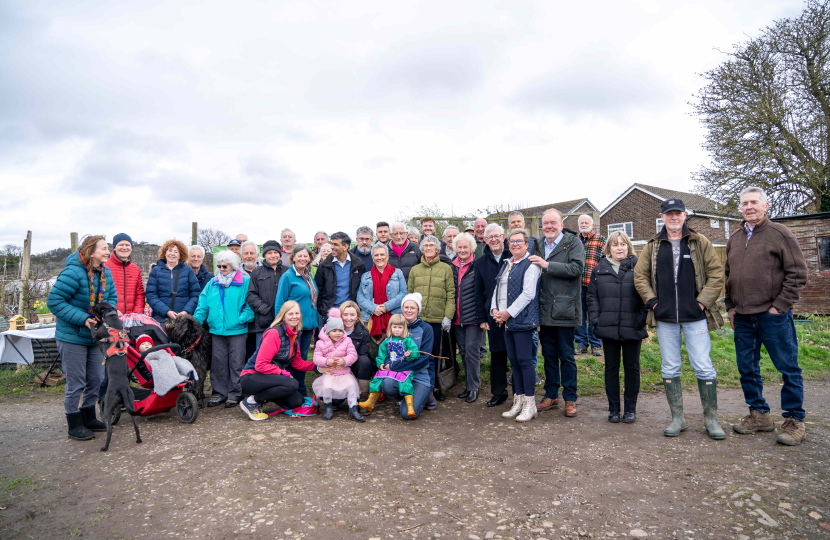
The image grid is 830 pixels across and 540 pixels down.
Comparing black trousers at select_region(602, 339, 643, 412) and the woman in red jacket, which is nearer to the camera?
black trousers at select_region(602, 339, 643, 412)

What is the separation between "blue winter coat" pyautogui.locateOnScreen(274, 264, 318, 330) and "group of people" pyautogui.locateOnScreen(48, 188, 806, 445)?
2 centimetres

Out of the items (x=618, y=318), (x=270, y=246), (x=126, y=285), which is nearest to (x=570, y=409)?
(x=618, y=318)

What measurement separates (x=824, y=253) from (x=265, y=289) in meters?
16.0

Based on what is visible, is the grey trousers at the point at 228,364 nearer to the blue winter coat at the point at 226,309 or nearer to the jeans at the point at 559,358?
the blue winter coat at the point at 226,309

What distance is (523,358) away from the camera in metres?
5.04

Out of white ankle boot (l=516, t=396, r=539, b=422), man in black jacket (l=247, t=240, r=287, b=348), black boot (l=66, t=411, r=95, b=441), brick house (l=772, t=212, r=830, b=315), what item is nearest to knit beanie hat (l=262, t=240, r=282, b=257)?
man in black jacket (l=247, t=240, r=287, b=348)

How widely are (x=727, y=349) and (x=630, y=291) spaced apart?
16.1 feet

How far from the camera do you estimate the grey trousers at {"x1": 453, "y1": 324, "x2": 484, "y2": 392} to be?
5.84m

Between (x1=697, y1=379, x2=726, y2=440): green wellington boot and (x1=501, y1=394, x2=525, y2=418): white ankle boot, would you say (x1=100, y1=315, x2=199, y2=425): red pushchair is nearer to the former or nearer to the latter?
(x1=501, y1=394, x2=525, y2=418): white ankle boot

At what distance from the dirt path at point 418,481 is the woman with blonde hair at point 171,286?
1.54 m

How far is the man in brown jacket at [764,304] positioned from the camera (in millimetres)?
4125

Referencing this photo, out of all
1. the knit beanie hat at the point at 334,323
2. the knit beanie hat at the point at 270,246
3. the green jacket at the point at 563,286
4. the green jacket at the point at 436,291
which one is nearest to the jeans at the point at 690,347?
the green jacket at the point at 563,286

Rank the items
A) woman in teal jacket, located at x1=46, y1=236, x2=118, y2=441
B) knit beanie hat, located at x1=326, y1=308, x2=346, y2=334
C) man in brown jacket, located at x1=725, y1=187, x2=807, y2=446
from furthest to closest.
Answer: knit beanie hat, located at x1=326, y1=308, x2=346, y2=334 < woman in teal jacket, located at x1=46, y1=236, x2=118, y2=441 < man in brown jacket, located at x1=725, y1=187, x2=807, y2=446

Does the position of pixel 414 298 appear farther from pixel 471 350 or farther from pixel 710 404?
pixel 710 404
